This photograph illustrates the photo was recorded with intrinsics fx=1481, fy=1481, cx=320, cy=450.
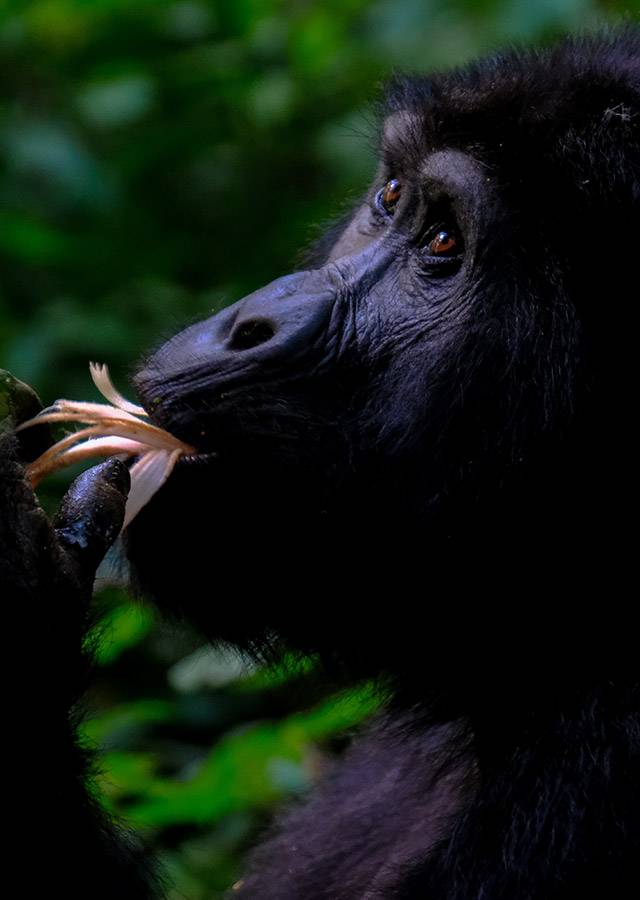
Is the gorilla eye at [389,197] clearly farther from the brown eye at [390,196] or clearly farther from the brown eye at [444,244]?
the brown eye at [444,244]

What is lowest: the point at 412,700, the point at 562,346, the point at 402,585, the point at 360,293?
the point at 412,700

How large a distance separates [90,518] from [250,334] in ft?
1.51

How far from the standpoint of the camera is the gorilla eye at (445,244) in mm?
2854

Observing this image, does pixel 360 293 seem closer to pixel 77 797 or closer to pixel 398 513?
pixel 398 513

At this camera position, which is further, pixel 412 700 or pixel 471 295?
pixel 412 700

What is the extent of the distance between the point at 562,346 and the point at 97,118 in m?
3.92

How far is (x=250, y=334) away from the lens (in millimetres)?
2721

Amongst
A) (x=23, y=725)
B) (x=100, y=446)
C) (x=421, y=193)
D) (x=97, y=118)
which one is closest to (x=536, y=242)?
(x=421, y=193)

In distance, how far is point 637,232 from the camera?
→ 2639 millimetres

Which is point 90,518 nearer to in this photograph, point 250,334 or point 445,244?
point 250,334

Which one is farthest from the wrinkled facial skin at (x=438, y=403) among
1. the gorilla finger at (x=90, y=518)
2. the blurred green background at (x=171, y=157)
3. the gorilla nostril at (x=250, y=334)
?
the blurred green background at (x=171, y=157)

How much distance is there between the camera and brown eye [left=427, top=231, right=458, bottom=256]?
285 centimetres

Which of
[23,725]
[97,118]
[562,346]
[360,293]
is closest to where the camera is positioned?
[23,725]

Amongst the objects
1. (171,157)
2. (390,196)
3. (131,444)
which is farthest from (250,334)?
(171,157)
